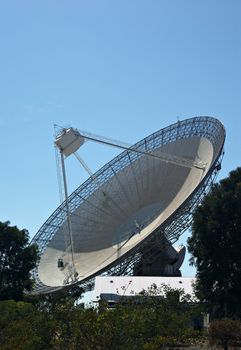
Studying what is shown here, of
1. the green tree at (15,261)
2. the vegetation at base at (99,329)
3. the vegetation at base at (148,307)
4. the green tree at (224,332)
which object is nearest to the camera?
the vegetation at base at (99,329)

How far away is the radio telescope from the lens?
45969 mm

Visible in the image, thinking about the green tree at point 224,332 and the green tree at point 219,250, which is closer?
the green tree at point 224,332

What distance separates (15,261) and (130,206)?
1703 cm

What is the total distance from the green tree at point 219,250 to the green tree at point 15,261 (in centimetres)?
2100

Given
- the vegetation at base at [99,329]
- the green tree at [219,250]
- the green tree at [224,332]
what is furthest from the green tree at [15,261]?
the vegetation at base at [99,329]

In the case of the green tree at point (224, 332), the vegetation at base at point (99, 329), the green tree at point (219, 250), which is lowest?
the vegetation at base at point (99, 329)

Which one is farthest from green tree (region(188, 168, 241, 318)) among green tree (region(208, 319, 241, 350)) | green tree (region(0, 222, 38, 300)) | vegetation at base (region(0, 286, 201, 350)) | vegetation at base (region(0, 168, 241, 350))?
vegetation at base (region(0, 286, 201, 350))

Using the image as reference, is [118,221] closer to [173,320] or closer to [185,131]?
[185,131]

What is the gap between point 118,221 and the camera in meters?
54.1

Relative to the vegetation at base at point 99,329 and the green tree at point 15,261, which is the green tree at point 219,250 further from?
the vegetation at base at point 99,329

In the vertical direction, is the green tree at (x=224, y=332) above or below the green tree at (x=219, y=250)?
below

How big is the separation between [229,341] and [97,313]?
19.6 metres

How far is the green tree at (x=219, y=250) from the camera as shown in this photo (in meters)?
45.4

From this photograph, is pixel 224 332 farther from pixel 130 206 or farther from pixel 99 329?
pixel 130 206
